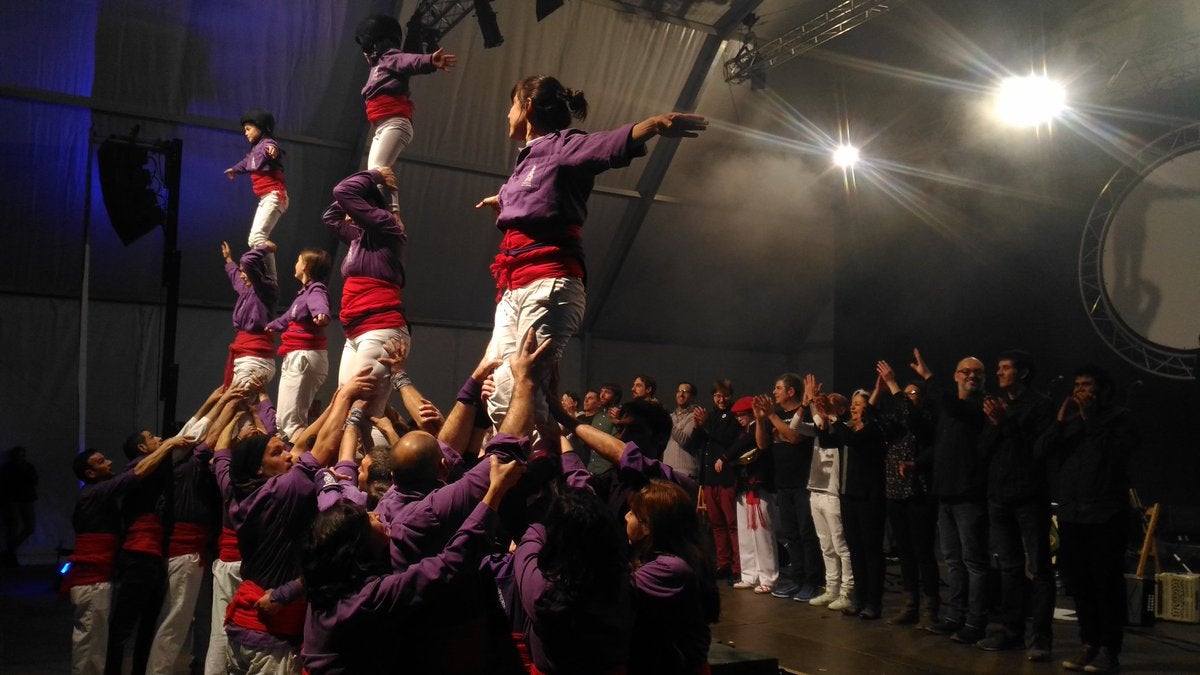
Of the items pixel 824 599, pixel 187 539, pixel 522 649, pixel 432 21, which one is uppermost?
pixel 432 21

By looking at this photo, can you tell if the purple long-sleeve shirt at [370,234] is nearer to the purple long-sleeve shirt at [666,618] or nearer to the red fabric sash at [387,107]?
the red fabric sash at [387,107]

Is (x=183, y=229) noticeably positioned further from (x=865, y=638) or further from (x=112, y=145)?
(x=865, y=638)

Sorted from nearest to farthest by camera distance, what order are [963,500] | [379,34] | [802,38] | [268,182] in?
[379,34], [963,500], [268,182], [802,38]

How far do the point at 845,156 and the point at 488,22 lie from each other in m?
5.56

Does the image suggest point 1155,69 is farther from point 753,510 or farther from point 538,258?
point 538,258

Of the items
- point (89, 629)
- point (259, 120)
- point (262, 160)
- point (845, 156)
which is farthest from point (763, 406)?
point (845, 156)

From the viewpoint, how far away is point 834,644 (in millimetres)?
5812

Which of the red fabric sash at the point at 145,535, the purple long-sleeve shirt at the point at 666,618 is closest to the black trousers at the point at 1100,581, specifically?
the purple long-sleeve shirt at the point at 666,618

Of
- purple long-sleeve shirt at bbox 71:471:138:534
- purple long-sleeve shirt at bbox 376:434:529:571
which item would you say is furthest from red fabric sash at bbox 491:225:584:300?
purple long-sleeve shirt at bbox 71:471:138:534

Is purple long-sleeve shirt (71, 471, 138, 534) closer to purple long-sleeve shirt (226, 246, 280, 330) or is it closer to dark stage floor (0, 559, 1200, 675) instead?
dark stage floor (0, 559, 1200, 675)

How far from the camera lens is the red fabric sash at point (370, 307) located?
187 inches

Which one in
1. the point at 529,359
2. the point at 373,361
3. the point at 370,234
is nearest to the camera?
the point at 529,359

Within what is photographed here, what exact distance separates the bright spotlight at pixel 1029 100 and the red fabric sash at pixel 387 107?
7.04 m

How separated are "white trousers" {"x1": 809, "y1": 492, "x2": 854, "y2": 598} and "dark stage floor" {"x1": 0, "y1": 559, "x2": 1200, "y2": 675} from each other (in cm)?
35
